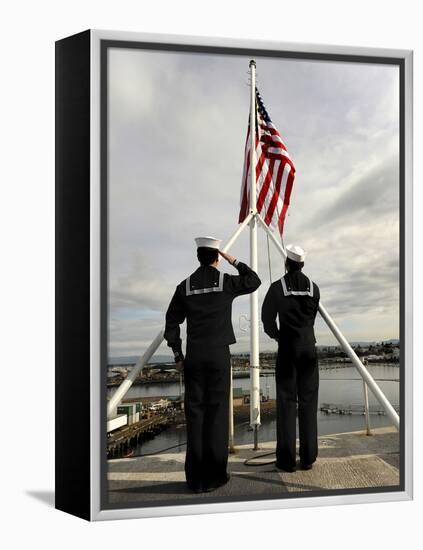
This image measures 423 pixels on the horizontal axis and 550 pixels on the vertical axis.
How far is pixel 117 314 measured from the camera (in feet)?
21.5

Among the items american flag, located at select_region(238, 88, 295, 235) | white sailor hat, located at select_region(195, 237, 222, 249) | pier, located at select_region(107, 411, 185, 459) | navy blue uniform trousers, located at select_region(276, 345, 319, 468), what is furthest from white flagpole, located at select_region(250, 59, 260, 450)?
pier, located at select_region(107, 411, 185, 459)

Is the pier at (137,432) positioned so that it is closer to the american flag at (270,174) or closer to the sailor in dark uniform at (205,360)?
the sailor in dark uniform at (205,360)

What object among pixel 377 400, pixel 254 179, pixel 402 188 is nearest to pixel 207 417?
pixel 377 400

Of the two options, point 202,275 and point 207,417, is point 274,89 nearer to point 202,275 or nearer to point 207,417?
point 202,275

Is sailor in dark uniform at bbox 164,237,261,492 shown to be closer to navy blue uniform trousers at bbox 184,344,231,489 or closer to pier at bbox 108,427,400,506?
navy blue uniform trousers at bbox 184,344,231,489

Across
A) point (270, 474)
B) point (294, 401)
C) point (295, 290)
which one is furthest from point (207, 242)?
point (270, 474)

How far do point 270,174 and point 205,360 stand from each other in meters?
1.50

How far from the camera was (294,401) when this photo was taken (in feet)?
23.1

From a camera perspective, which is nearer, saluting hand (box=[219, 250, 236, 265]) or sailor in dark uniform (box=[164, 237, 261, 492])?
sailor in dark uniform (box=[164, 237, 261, 492])

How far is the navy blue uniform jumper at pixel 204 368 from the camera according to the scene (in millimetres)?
6688

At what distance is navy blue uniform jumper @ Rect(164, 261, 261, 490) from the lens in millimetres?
6688

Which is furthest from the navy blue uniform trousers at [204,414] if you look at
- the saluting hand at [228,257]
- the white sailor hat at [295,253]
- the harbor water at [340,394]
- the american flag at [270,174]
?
the american flag at [270,174]

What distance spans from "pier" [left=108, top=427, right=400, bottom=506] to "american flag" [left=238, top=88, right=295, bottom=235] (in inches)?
66.4

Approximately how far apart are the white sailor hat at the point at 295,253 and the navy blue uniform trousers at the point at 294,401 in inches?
25.6
